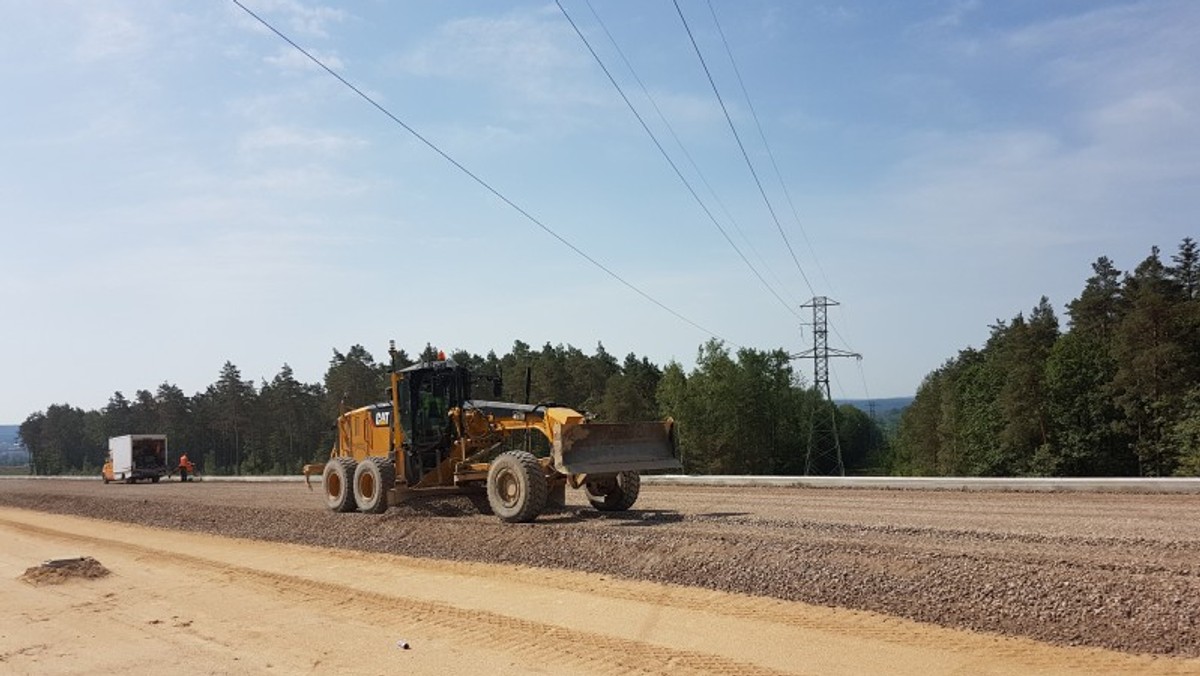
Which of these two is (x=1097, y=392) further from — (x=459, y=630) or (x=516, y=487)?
(x=459, y=630)

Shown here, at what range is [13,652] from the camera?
802cm

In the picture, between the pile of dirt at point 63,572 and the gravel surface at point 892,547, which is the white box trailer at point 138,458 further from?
the pile of dirt at point 63,572

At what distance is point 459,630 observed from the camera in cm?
816

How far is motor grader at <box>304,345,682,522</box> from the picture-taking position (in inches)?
541

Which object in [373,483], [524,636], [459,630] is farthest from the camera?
[373,483]

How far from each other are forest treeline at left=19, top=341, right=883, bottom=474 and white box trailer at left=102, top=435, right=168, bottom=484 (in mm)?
14910

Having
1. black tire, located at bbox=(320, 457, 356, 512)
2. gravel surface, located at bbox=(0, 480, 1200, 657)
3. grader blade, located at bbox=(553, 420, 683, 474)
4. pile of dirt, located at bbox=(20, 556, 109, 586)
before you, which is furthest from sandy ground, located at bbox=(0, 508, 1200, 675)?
black tire, located at bbox=(320, 457, 356, 512)

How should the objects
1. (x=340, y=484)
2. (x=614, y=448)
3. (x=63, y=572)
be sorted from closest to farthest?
1. (x=63, y=572)
2. (x=614, y=448)
3. (x=340, y=484)

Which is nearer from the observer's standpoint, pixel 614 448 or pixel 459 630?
pixel 459 630

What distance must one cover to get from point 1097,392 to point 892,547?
2022 inches

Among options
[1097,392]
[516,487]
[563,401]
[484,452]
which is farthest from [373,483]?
[563,401]

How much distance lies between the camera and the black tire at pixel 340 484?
17.4m

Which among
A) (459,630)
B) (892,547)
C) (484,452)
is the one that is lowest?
(459,630)

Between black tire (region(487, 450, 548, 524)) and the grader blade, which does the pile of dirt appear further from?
the grader blade
